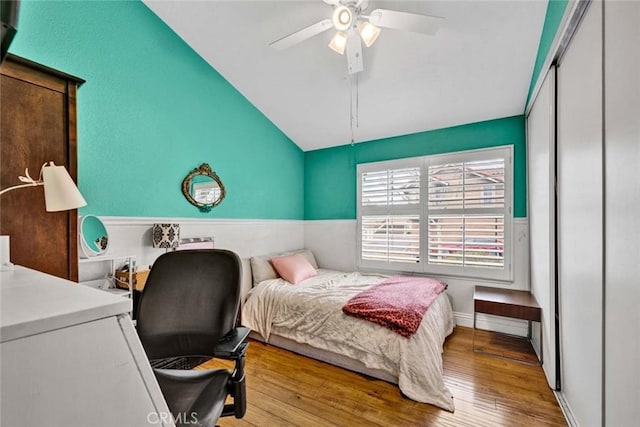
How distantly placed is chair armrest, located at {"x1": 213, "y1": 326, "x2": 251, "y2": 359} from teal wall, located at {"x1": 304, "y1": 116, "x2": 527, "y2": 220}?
109 inches

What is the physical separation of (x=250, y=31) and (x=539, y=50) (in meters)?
2.35

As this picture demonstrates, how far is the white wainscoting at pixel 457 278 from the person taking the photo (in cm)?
288

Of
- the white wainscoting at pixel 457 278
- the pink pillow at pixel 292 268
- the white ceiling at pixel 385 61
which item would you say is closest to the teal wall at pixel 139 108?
the white ceiling at pixel 385 61

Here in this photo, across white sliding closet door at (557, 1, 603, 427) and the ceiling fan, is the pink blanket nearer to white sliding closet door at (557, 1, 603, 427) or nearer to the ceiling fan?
white sliding closet door at (557, 1, 603, 427)

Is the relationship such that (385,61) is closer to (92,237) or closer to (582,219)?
(582,219)

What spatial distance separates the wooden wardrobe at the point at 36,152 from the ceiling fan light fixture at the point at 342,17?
1.56m

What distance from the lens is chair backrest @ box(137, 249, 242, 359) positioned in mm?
1395

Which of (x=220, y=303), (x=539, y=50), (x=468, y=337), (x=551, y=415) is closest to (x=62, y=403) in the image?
(x=220, y=303)

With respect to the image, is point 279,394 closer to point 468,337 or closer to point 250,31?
point 468,337

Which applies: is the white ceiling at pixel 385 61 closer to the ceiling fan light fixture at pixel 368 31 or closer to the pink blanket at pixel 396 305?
the ceiling fan light fixture at pixel 368 31

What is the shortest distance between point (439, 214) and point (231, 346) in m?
2.79

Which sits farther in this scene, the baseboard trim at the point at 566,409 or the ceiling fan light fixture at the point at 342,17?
the ceiling fan light fixture at the point at 342,17

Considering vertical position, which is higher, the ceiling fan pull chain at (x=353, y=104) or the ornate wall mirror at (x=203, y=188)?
the ceiling fan pull chain at (x=353, y=104)

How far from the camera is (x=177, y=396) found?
1.12 m
